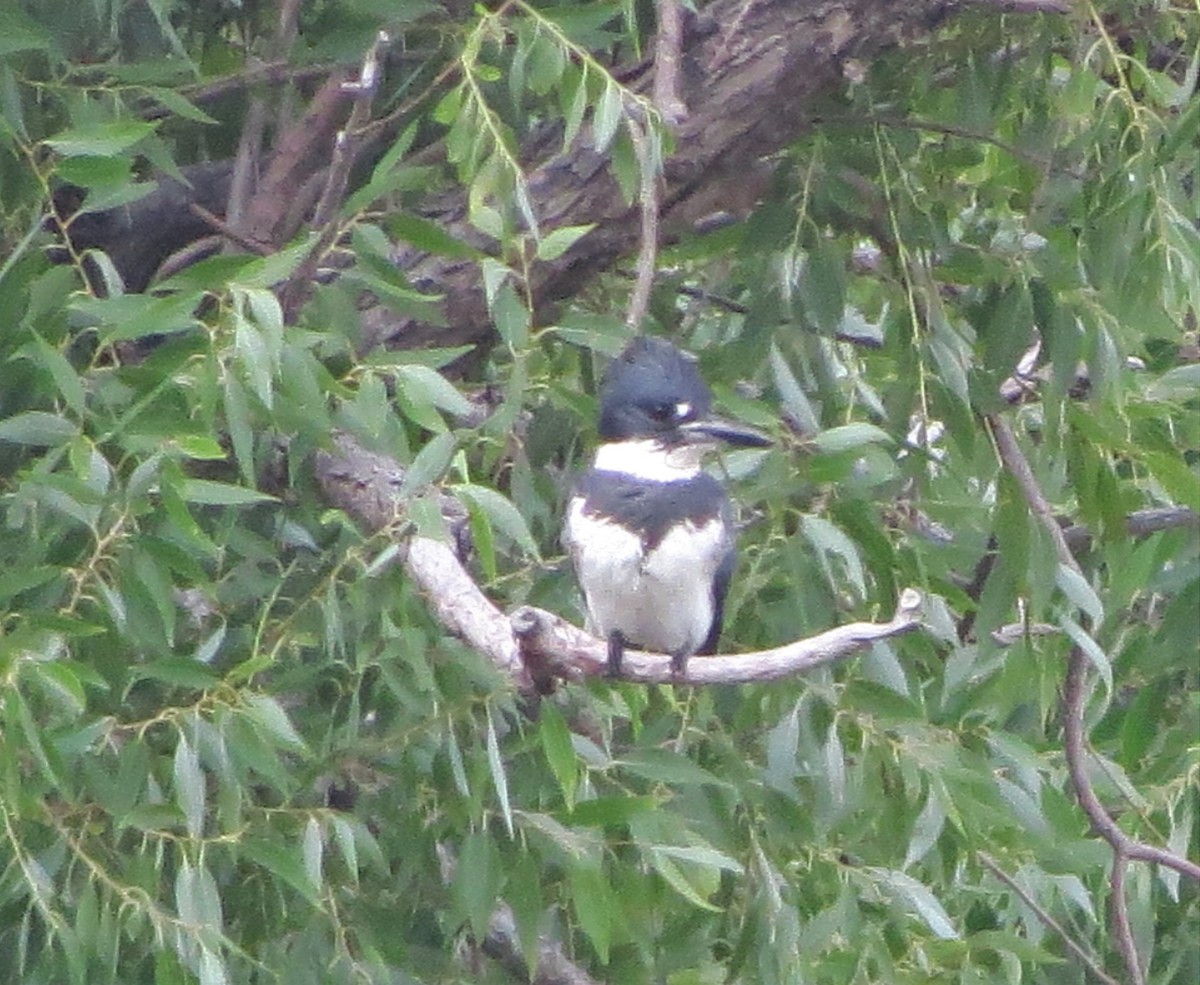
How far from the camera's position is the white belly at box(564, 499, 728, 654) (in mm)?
2328

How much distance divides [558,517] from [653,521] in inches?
6.9

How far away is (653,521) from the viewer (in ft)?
7.75

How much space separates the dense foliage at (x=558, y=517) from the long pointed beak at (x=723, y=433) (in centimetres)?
3

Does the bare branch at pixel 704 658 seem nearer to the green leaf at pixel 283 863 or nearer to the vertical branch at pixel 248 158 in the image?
the green leaf at pixel 283 863

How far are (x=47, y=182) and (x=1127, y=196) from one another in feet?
3.31

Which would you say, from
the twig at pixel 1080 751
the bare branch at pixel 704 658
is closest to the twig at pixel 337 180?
the bare branch at pixel 704 658

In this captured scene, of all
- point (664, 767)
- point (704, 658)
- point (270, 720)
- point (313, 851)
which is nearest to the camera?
point (704, 658)

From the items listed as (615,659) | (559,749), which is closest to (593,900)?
(559,749)

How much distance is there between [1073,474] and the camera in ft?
7.54

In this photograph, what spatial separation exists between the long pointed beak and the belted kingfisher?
1 cm

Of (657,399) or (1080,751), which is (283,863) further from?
(1080,751)

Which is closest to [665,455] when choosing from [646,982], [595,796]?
[595,796]

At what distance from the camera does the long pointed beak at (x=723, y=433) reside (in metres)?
2.18

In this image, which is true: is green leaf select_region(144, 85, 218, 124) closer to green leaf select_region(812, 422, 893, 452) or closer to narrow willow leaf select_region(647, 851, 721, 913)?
green leaf select_region(812, 422, 893, 452)
